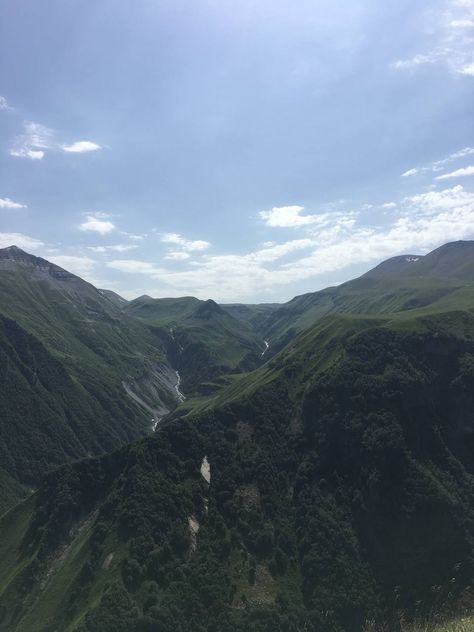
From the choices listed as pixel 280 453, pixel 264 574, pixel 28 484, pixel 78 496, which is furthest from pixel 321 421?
pixel 28 484

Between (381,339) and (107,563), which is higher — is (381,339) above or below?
above

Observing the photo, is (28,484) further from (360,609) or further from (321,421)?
(360,609)

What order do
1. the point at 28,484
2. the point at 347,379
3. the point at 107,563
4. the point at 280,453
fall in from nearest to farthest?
the point at 107,563
the point at 280,453
the point at 347,379
the point at 28,484

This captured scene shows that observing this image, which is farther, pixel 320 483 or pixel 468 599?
pixel 320 483

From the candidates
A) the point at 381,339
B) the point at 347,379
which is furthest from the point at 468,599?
the point at 381,339

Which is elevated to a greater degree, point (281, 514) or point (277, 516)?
point (277, 516)

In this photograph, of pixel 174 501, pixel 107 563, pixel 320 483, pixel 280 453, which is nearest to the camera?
pixel 107 563

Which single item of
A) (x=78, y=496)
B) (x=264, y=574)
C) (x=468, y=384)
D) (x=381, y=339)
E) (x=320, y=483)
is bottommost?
(x=264, y=574)

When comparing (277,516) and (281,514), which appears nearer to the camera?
(277,516)
